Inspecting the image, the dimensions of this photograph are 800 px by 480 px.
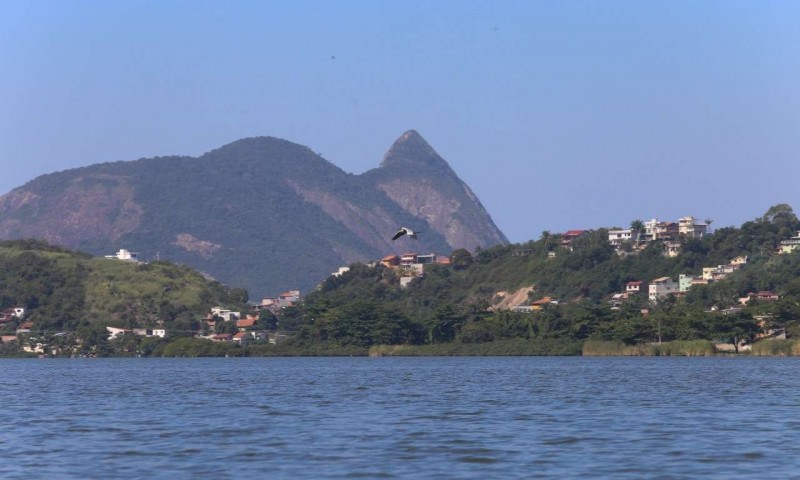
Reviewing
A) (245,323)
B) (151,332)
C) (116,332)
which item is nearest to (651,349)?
(116,332)

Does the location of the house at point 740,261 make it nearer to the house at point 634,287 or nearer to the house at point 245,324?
the house at point 634,287

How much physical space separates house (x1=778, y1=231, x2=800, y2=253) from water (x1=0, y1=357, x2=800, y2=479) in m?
122

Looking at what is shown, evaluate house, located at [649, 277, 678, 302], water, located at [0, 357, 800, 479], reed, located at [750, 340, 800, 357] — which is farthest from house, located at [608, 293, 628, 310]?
water, located at [0, 357, 800, 479]

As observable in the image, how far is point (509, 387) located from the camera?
64.0 m

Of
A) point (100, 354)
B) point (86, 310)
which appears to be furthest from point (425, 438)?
point (86, 310)

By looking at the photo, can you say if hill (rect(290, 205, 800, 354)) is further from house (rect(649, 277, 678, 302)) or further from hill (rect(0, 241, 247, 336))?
hill (rect(0, 241, 247, 336))

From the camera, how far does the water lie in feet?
106

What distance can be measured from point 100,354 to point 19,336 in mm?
16746

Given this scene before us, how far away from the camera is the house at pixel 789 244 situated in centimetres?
18750

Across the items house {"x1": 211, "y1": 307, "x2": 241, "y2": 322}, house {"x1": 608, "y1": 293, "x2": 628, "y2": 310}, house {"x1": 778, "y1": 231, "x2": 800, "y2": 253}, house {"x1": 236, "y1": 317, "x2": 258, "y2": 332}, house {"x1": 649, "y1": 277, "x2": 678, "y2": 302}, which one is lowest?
house {"x1": 236, "y1": 317, "x2": 258, "y2": 332}

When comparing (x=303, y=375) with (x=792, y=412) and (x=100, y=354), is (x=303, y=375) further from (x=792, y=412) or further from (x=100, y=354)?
(x=100, y=354)

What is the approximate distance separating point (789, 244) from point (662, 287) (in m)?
21.2

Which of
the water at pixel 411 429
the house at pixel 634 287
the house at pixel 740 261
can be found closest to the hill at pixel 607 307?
the house at pixel 740 261

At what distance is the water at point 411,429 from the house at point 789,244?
12194 cm
